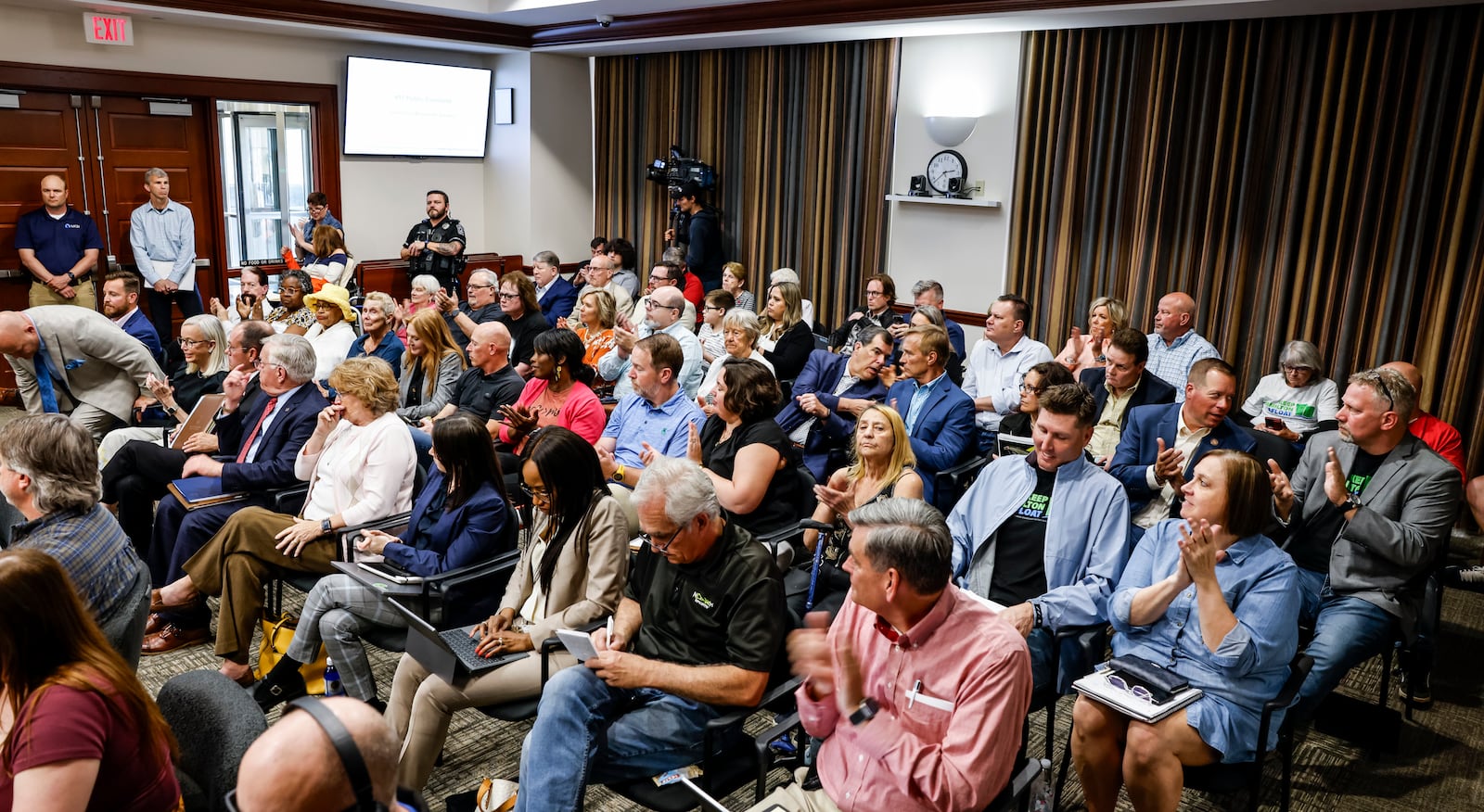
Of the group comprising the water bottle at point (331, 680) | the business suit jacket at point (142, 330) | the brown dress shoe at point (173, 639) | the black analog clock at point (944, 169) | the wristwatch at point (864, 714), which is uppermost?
the black analog clock at point (944, 169)

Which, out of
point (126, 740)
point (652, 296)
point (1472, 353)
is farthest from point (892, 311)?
point (126, 740)

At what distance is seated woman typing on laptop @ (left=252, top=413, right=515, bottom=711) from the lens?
10.6 feet

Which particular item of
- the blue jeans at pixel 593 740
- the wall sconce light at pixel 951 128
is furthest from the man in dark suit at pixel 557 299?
the blue jeans at pixel 593 740

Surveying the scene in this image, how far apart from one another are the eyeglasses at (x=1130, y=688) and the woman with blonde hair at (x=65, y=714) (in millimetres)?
2151

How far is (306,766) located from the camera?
143cm

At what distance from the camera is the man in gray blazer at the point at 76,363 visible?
4621 millimetres

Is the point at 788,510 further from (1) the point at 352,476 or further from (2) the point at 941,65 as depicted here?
(2) the point at 941,65

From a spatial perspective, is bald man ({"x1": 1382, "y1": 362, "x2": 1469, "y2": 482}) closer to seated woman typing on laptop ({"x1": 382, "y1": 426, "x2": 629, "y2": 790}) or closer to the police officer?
seated woman typing on laptop ({"x1": 382, "y1": 426, "x2": 629, "y2": 790})

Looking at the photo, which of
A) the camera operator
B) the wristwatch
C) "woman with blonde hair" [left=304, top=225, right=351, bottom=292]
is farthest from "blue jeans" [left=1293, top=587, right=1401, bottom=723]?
"woman with blonde hair" [left=304, top=225, right=351, bottom=292]

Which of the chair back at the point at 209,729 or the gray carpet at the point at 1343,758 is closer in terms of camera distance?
the chair back at the point at 209,729

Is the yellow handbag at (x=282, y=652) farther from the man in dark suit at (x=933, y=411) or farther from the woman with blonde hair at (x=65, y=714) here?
the man in dark suit at (x=933, y=411)

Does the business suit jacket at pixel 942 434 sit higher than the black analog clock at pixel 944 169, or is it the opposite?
the black analog clock at pixel 944 169

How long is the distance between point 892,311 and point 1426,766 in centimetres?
414

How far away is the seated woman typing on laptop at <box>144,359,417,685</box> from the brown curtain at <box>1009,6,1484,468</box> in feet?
15.6
